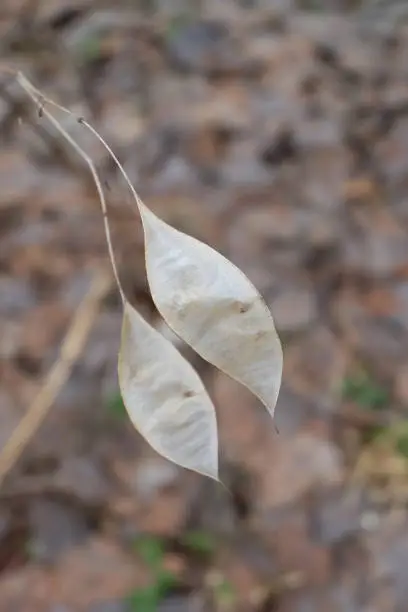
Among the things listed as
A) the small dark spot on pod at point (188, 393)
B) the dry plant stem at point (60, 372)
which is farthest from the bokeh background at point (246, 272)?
the small dark spot on pod at point (188, 393)

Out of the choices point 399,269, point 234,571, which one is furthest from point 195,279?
point 399,269

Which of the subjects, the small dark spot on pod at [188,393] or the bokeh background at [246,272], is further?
the bokeh background at [246,272]

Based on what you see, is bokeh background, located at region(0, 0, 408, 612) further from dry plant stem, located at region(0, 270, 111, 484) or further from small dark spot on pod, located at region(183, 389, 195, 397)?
small dark spot on pod, located at region(183, 389, 195, 397)

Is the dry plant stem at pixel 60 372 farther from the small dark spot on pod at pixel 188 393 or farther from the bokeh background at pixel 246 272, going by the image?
the small dark spot on pod at pixel 188 393

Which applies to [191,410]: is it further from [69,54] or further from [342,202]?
[69,54]

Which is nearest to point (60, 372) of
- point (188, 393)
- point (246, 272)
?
point (246, 272)

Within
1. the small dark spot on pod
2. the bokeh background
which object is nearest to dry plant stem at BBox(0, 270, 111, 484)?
the bokeh background

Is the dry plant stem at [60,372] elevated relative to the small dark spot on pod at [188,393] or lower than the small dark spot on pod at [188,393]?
lower

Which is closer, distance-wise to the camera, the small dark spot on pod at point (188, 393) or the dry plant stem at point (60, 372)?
the small dark spot on pod at point (188, 393)

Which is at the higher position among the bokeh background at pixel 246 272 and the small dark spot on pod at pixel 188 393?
the small dark spot on pod at pixel 188 393
